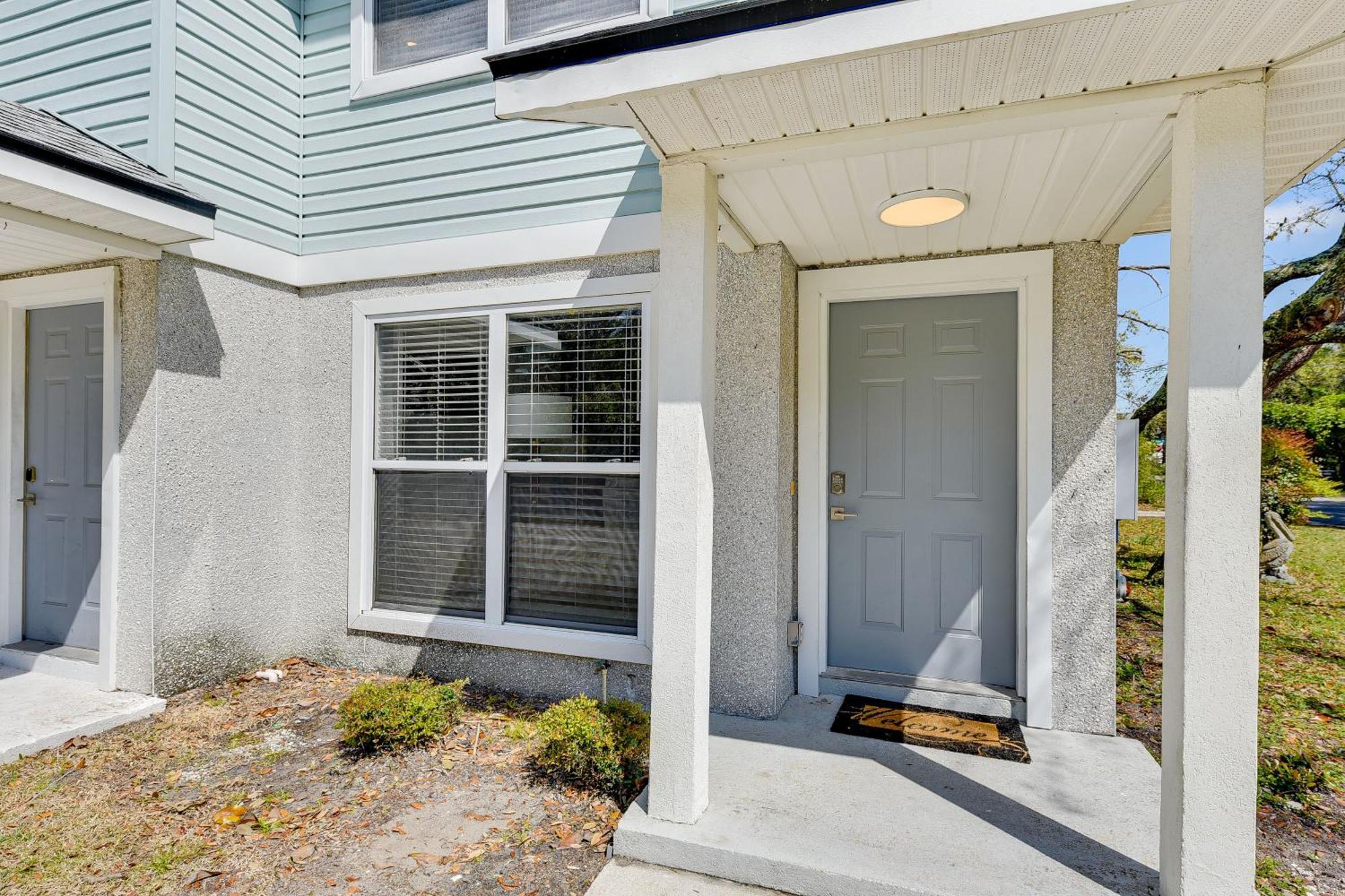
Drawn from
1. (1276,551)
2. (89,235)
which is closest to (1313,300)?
(1276,551)

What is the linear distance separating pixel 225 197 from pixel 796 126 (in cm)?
374

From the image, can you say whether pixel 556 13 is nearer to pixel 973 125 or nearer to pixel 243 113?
pixel 243 113

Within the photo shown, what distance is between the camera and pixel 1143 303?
8.86 m

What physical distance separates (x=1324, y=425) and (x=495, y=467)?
1670 cm

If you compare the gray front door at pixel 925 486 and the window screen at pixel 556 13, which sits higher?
the window screen at pixel 556 13

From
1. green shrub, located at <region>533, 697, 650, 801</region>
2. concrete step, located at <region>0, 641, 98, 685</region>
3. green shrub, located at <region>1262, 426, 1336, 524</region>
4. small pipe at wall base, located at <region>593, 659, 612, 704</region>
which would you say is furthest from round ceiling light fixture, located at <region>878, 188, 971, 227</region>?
green shrub, located at <region>1262, 426, 1336, 524</region>

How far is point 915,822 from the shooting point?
2.58 m

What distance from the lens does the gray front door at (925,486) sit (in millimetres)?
3758

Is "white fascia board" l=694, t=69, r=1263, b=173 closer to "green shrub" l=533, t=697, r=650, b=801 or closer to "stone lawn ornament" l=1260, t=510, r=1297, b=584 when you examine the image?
"green shrub" l=533, t=697, r=650, b=801

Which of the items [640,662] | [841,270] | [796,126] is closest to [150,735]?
[640,662]

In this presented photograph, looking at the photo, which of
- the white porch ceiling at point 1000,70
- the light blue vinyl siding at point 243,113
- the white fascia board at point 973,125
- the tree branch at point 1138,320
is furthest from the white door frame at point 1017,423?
the tree branch at point 1138,320

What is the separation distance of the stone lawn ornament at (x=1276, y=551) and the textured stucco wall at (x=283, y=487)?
6.11 meters

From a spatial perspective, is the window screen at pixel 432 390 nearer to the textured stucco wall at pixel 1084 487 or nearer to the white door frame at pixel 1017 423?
the white door frame at pixel 1017 423

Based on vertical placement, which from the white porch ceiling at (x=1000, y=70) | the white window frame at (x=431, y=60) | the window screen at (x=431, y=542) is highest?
the white window frame at (x=431, y=60)
